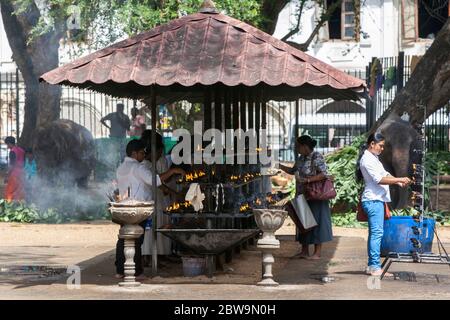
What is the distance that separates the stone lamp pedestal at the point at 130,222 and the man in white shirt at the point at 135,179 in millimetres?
751

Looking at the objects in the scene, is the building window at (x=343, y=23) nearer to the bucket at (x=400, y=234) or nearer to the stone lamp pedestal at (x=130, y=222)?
the bucket at (x=400, y=234)

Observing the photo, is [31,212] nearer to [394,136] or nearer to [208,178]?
[394,136]

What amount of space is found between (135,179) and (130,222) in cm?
112

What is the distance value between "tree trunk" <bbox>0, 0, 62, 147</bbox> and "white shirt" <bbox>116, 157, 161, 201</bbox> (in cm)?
1273

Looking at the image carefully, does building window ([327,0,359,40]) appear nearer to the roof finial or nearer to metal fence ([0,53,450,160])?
metal fence ([0,53,450,160])

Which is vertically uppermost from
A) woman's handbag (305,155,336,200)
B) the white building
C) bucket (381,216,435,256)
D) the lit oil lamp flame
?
the white building

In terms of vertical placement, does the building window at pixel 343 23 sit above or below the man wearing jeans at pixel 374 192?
above

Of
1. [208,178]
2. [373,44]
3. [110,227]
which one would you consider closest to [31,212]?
[110,227]

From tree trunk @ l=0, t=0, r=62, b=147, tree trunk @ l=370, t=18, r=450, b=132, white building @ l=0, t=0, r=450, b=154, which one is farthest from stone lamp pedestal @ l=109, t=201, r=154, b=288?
white building @ l=0, t=0, r=450, b=154

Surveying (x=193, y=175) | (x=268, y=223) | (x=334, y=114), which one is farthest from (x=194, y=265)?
(x=334, y=114)

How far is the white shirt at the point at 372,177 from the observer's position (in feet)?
41.0

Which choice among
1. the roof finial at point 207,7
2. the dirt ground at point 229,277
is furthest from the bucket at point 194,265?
the roof finial at point 207,7

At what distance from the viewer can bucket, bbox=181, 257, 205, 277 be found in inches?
504

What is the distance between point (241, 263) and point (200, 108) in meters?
8.02
